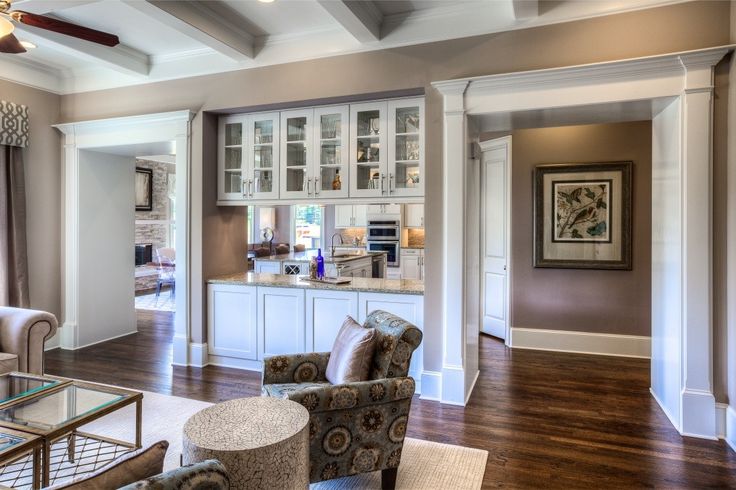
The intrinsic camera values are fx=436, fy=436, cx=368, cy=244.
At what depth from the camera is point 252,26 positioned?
381 centimetres

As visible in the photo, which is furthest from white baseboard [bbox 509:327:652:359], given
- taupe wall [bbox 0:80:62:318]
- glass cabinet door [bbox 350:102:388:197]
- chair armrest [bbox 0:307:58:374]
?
taupe wall [bbox 0:80:62:318]

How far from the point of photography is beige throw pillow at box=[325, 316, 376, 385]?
2.33 meters

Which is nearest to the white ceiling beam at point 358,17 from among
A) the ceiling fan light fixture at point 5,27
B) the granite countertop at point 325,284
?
Answer: the ceiling fan light fixture at point 5,27

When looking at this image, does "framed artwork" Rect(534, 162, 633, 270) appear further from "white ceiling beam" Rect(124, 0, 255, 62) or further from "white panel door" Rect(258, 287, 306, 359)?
"white ceiling beam" Rect(124, 0, 255, 62)

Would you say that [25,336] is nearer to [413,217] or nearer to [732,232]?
[732,232]

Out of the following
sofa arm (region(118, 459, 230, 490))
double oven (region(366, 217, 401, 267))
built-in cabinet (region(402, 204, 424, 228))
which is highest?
built-in cabinet (region(402, 204, 424, 228))

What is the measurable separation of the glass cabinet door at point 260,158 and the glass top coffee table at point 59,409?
2.36m

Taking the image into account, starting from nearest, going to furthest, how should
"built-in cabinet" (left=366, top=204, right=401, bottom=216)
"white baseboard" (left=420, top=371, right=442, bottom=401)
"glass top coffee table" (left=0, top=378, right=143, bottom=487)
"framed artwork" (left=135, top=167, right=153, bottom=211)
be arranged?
"glass top coffee table" (left=0, top=378, right=143, bottom=487)
"white baseboard" (left=420, top=371, right=442, bottom=401)
"framed artwork" (left=135, top=167, right=153, bottom=211)
"built-in cabinet" (left=366, top=204, right=401, bottom=216)

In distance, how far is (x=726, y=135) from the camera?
2873 mm

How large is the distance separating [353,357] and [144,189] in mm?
8113

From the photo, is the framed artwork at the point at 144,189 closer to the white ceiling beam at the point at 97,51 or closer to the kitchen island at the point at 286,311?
the white ceiling beam at the point at 97,51

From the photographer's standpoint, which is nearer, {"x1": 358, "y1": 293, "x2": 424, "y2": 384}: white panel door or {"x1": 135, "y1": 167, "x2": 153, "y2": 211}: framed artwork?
{"x1": 358, "y1": 293, "x2": 424, "y2": 384}: white panel door

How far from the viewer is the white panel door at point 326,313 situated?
12.7 ft

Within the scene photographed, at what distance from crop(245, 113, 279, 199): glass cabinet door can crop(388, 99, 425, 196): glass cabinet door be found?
1.26 meters
